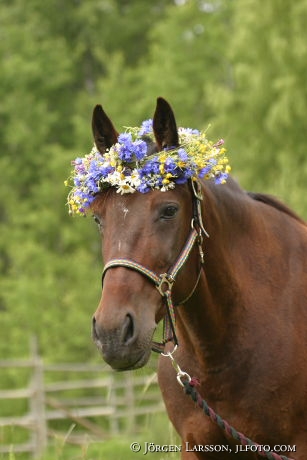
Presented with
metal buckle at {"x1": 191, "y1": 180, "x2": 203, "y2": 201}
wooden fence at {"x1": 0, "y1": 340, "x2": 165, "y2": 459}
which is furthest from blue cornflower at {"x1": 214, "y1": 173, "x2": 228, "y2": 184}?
wooden fence at {"x1": 0, "y1": 340, "x2": 165, "y2": 459}

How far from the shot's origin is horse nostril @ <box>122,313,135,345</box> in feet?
13.1

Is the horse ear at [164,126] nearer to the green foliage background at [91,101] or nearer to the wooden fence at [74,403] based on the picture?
the wooden fence at [74,403]

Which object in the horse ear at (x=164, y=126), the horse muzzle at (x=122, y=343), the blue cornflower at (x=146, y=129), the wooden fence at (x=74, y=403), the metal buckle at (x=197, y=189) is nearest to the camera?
the horse muzzle at (x=122, y=343)

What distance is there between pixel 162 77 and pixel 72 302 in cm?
702

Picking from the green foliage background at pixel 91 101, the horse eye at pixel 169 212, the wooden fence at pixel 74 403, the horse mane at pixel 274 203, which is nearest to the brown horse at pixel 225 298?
the horse eye at pixel 169 212

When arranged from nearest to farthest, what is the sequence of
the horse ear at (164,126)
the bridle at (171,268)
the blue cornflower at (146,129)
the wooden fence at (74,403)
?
the bridle at (171,268)
the horse ear at (164,126)
the blue cornflower at (146,129)
the wooden fence at (74,403)

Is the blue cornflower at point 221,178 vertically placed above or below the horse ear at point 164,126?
below

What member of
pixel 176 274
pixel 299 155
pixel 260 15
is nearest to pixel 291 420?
pixel 176 274

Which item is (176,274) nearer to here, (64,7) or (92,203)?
(92,203)

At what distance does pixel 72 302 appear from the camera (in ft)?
82.7

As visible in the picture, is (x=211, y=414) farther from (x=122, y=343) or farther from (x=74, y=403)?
(x=74, y=403)

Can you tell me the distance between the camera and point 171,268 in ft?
14.3

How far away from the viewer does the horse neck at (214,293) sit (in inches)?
188

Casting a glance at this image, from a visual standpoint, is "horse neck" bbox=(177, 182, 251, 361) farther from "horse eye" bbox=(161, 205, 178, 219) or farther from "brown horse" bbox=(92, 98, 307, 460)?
"horse eye" bbox=(161, 205, 178, 219)
